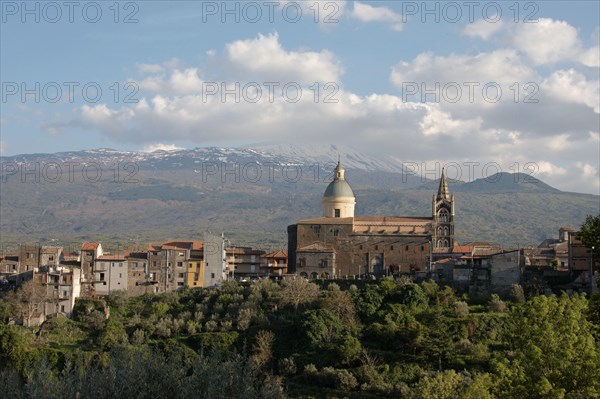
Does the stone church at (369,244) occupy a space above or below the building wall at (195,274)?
above

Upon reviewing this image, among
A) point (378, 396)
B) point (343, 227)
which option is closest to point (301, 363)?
point (378, 396)

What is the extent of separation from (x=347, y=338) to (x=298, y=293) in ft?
32.5

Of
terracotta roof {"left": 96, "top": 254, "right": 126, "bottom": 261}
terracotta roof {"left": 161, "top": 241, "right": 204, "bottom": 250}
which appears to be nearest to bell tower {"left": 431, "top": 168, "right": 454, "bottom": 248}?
terracotta roof {"left": 161, "top": 241, "right": 204, "bottom": 250}

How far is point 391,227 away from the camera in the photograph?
78.4 meters

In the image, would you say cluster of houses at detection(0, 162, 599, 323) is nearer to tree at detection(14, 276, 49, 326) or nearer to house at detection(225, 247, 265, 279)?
tree at detection(14, 276, 49, 326)

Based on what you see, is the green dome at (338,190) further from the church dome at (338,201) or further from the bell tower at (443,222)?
the bell tower at (443,222)

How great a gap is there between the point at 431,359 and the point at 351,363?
471 cm

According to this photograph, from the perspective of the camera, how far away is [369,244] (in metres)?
77.8

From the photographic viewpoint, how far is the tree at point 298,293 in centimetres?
6706

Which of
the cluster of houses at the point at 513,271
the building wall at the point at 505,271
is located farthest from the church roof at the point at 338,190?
the building wall at the point at 505,271

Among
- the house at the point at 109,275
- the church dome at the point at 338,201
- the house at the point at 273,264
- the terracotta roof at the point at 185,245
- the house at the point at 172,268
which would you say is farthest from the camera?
the church dome at the point at 338,201

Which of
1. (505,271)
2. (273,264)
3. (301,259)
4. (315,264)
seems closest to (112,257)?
→ (273,264)

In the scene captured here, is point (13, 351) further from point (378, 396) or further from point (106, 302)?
point (378, 396)

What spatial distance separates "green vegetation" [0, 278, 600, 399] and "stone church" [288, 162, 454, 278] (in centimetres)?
488
